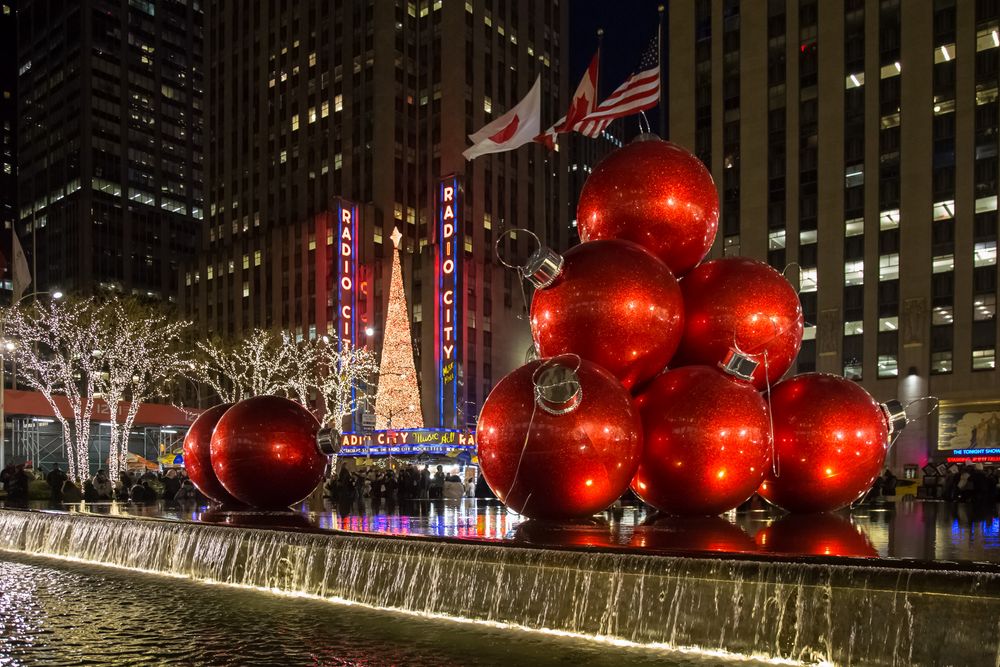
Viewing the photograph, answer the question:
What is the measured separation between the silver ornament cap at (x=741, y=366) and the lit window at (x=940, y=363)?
46.8m

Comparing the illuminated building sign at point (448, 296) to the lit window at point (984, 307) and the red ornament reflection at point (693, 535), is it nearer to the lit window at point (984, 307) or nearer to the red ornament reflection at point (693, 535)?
the lit window at point (984, 307)

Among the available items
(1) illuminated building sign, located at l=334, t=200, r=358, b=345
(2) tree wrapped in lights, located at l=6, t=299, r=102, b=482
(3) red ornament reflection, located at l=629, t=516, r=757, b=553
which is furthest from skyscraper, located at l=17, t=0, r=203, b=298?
(3) red ornament reflection, located at l=629, t=516, r=757, b=553

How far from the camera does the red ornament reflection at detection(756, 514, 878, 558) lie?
7.45 m

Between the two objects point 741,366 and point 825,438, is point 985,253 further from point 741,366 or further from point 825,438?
point 741,366

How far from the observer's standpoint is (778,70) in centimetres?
6056

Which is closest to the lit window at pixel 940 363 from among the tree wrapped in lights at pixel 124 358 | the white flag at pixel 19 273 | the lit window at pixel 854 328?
the lit window at pixel 854 328

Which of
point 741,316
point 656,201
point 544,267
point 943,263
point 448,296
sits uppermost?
point 943,263

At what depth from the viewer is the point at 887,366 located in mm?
53094

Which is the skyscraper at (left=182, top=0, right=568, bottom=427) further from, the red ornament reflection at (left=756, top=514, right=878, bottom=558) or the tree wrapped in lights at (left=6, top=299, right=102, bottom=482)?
the red ornament reflection at (left=756, top=514, right=878, bottom=558)

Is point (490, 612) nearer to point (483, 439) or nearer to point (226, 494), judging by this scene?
point (483, 439)

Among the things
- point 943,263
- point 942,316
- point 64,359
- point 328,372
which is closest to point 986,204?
point 943,263

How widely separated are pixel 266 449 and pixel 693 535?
6311 mm

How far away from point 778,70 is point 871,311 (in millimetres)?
17141

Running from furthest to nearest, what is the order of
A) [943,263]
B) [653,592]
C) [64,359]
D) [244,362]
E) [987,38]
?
1. [244,362]
2. [987,38]
3. [943,263]
4. [64,359]
5. [653,592]
